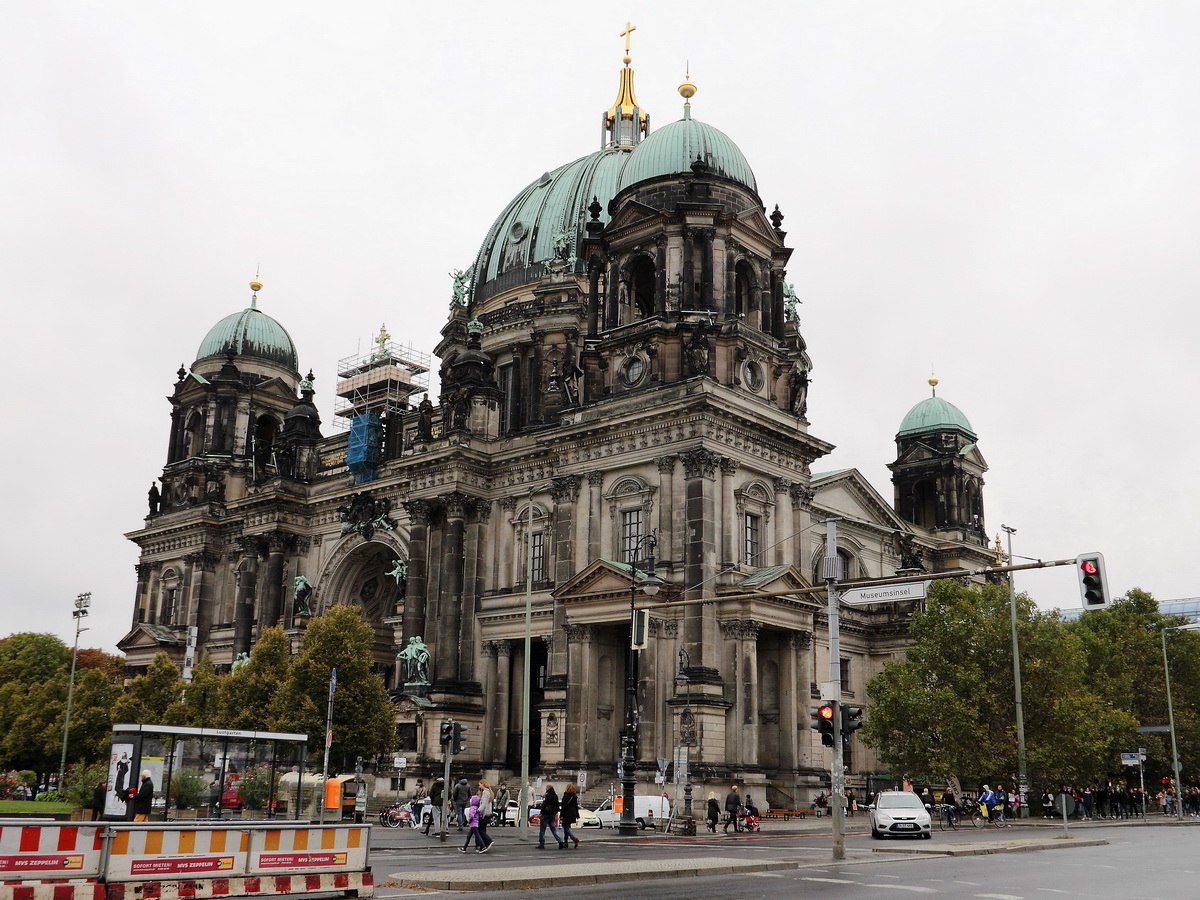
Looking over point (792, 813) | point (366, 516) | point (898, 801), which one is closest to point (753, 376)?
point (792, 813)

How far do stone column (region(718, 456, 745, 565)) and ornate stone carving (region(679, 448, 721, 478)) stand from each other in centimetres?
79

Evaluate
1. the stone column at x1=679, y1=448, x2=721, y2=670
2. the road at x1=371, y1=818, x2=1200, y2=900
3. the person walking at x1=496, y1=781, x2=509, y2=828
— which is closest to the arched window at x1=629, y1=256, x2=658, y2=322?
the stone column at x1=679, y1=448, x2=721, y2=670

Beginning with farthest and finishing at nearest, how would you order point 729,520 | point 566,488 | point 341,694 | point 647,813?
point 566,488 → point 341,694 → point 729,520 → point 647,813

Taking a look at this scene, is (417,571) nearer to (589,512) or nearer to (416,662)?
(416,662)

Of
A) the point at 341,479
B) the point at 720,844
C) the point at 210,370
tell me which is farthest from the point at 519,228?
the point at 720,844

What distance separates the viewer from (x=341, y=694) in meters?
50.5

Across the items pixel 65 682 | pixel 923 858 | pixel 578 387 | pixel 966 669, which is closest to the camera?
pixel 923 858

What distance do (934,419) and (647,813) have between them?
47.9 metres

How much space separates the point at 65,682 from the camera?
71812 millimetres

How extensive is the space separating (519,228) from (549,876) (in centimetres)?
5739

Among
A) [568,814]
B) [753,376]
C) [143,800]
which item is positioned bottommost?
[568,814]

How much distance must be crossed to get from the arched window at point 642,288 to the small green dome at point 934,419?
104 feet

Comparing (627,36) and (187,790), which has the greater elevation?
(627,36)

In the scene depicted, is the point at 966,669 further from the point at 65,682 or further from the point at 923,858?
the point at 65,682
